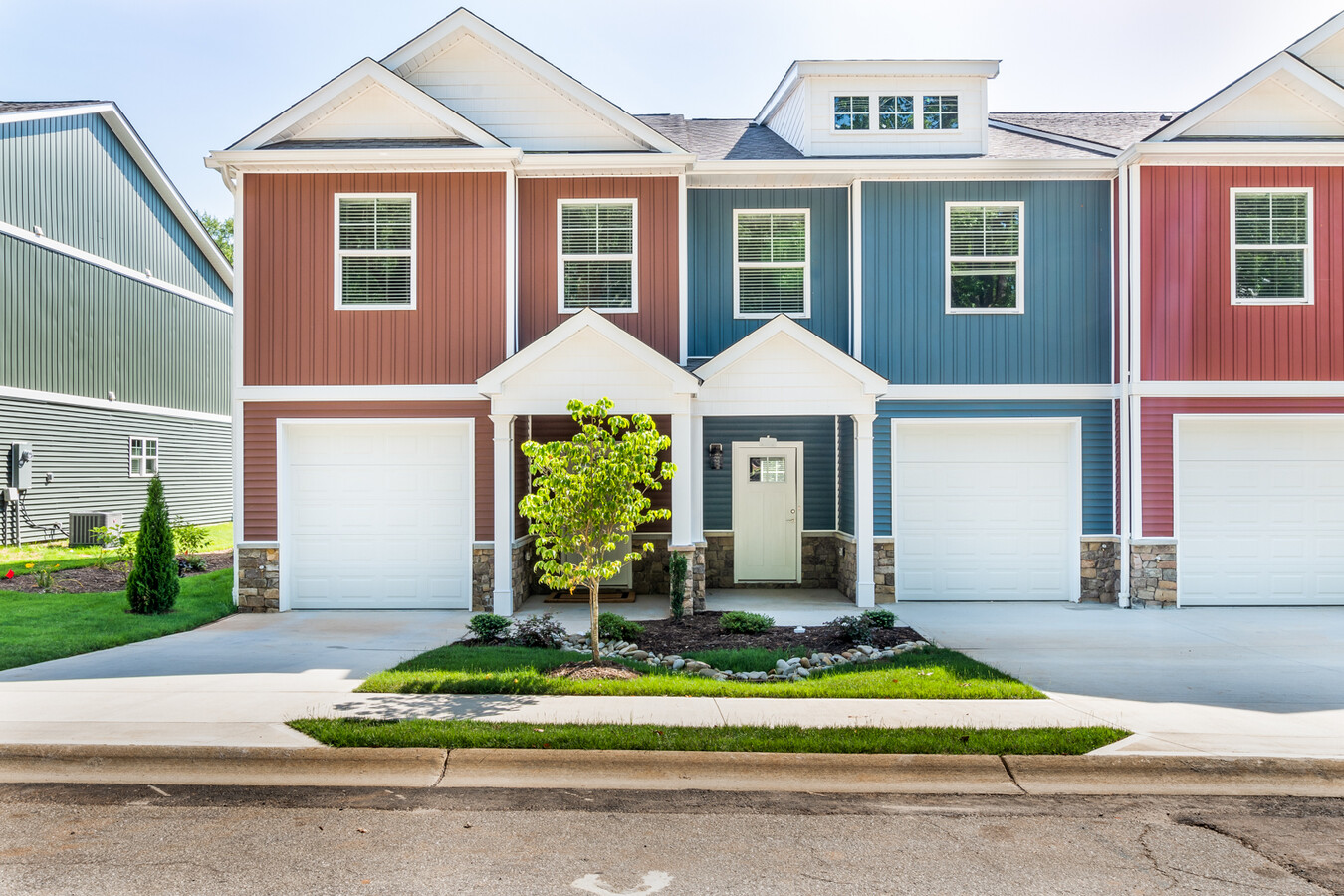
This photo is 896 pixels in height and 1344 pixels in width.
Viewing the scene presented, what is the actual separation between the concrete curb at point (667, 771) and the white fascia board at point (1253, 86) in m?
9.54

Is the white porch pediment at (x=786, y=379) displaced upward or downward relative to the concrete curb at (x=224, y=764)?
upward

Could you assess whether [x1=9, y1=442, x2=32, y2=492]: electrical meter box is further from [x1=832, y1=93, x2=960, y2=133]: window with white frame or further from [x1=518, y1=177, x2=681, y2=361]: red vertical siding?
[x1=832, y1=93, x2=960, y2=133]: window with white frame

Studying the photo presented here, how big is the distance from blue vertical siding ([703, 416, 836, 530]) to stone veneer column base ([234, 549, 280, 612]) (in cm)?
618

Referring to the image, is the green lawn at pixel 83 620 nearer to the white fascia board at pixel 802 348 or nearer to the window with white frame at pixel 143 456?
the white fascia board at pixel 802 348

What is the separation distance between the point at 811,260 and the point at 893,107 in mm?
2874

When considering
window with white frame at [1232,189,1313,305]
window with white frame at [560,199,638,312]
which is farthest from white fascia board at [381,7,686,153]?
window with white frame at [1232,189,1313,305]

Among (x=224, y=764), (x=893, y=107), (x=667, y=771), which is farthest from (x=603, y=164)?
(x=224, y=764)

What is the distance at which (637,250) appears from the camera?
40.7 ft

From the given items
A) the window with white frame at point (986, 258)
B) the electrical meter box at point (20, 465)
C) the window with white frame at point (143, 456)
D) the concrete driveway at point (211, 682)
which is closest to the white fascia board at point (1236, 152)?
the window with white frame at point (986, 258)

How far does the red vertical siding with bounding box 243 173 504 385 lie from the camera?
12016mm

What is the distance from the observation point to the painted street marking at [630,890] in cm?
412

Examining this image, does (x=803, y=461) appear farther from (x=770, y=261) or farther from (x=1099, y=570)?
(x=1099, y=570)

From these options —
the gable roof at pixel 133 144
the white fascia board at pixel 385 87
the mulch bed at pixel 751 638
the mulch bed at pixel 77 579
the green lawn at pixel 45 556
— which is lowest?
the mulch bed at pixel 751 638

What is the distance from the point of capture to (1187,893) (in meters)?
4.13
